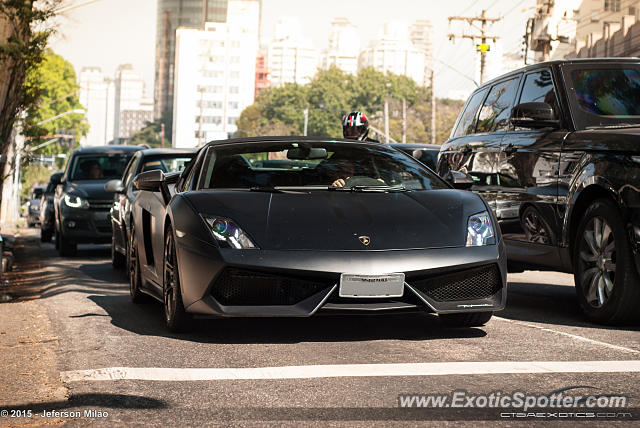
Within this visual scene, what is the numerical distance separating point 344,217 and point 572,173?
2.04 meters

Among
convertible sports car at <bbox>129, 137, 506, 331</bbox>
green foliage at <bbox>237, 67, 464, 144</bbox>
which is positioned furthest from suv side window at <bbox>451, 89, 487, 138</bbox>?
green foliage at <bbox>237, 67, 464, 144</bbox>

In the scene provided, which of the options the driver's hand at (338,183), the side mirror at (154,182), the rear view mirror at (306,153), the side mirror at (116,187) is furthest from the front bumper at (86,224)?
the driver's hand at (338,183)

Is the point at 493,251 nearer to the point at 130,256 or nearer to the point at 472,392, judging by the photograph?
the point at 472,392

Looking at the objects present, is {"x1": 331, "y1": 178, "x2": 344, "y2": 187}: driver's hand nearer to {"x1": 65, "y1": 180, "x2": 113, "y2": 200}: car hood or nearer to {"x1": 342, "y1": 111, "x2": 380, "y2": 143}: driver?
{"x1": 342, "y1": 111, "x2": 380, "y2": 143}: driver

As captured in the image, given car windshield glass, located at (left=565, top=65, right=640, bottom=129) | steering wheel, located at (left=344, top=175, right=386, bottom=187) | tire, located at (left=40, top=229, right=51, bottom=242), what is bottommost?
tire, located at (left=40, top=229, right=51, bottom=242)

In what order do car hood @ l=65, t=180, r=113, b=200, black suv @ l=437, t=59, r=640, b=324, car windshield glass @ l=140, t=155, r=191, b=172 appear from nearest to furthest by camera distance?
black suv @ l=437, t=59, r=640, b=324, car windshield glass @ l=140, t=155, r=191, b=172, car hood @ l=65, t=180, r=113, b=200

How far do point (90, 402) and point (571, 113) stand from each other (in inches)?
185

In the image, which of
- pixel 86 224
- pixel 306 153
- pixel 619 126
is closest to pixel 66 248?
pixel 86 224

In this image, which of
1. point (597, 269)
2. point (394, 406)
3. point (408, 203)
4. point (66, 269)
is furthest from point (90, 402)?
point (66, 269)

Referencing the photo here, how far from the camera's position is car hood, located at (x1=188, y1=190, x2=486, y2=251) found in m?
6.47

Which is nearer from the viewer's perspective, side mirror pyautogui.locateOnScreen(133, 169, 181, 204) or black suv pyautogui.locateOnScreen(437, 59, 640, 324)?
black suv pyautogui.locateOnScreen(437, 59, 640, 324)

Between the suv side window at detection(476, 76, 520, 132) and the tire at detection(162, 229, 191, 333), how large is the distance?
3.41 m

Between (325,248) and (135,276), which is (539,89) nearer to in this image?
(325,248)

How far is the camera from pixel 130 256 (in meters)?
9.49
